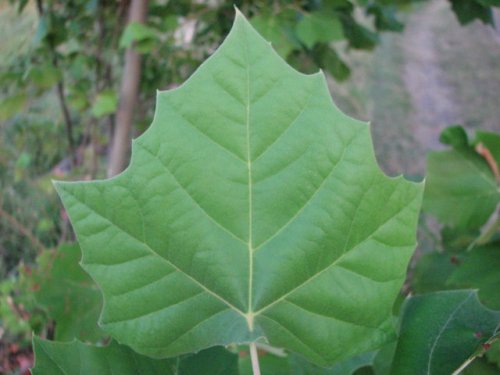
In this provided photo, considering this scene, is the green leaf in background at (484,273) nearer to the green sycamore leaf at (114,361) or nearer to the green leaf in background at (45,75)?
the green sycamore leaf at (114,361)

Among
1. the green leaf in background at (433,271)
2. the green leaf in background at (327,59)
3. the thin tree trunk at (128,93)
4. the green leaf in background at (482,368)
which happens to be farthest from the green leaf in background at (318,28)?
the green leaf in background at (482,368)

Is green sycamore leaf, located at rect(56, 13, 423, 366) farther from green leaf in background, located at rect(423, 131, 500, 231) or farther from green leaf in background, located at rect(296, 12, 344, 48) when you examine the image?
green leaf in background, located at rect(296, 12, 344, 48)

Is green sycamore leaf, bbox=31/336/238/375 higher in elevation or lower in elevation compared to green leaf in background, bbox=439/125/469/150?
higher

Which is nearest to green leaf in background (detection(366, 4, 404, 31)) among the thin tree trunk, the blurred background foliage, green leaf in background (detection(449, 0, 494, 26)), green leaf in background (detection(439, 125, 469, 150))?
the blurred background foliage

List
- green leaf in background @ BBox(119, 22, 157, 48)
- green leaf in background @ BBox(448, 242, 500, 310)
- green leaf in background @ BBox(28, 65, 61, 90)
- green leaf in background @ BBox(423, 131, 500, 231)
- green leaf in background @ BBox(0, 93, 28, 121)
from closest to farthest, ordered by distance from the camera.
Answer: green leaf in background @ BBox(448, 242, 500, 310)
green leaf in background @ BBox(423, 131, 500, 231)
green leaf in background @ BBox(119, 22, 157, 48)
green leaf in background @ BBox(28, 65, 61, 90)
green leaf in background @ BBox(0, 93, 28, 121)

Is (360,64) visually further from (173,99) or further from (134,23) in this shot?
(173,99)

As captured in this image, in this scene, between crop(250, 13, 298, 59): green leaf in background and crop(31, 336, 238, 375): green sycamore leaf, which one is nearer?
crop(31, 336, 238, 375): green sycamore leaf

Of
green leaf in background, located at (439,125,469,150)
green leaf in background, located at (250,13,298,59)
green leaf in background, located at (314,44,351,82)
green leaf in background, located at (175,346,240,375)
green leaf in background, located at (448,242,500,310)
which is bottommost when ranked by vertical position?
green leaf in background, located at (314,44,351,82)

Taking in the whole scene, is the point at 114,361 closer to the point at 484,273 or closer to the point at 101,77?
the point at 484,273
